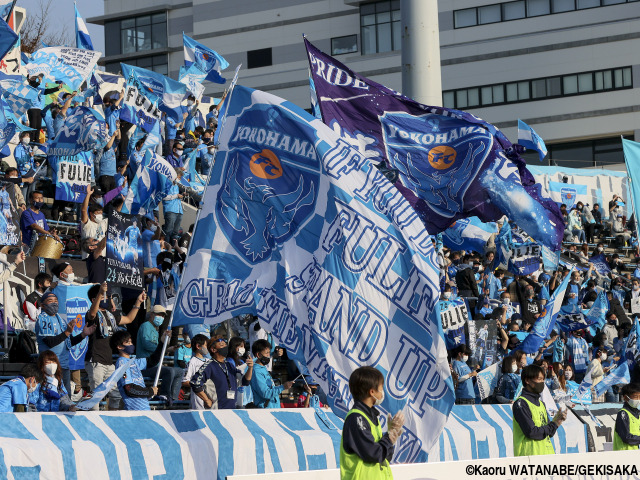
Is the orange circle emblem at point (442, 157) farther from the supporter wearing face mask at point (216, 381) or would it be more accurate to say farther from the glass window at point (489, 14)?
the glass window at point (489, 14)

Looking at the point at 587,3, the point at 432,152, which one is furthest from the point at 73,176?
the point at 587,3

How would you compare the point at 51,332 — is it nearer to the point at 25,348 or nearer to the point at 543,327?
the point at 25,348

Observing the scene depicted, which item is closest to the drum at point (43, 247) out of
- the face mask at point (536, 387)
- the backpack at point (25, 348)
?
the backpack at point (25, 348)

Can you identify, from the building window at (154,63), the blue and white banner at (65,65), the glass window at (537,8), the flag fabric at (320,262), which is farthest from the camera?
the building window at (154,63)

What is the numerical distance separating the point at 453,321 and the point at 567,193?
70.1 feet

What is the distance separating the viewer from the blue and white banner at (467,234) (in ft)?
67.7

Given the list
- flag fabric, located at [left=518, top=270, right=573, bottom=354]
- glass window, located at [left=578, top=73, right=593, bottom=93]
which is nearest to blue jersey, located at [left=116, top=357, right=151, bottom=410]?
flag fabric, located at [left=518, top=270, right=573, bottom=354]

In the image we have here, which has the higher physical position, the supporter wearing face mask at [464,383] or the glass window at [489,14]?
the glass window at [489,14]

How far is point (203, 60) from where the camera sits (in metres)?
27.1

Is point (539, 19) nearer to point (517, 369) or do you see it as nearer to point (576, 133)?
point (576, 133)

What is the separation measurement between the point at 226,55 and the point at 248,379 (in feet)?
170

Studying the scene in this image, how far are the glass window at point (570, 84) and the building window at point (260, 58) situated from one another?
16.1 meters

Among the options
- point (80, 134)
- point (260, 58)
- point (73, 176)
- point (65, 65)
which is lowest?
point (73, 176)

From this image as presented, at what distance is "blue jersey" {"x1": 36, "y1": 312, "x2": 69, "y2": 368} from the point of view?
12.6 m
